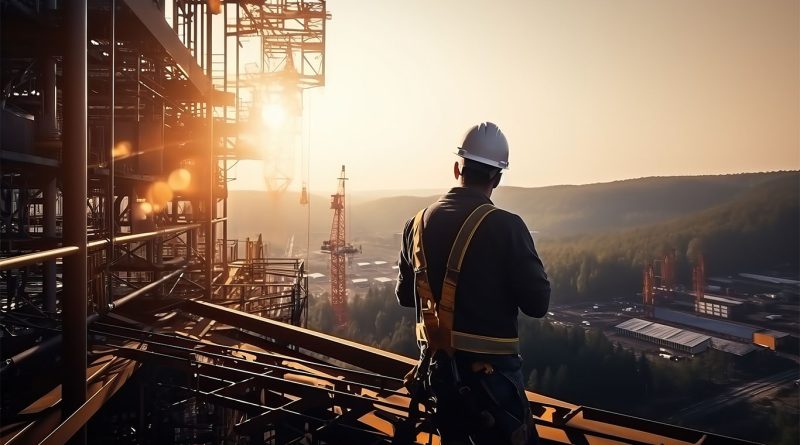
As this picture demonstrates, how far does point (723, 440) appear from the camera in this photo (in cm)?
376

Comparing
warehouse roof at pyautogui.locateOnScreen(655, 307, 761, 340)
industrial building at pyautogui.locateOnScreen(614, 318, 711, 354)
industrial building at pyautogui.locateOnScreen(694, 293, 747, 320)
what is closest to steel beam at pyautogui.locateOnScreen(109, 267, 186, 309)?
industrial building at pyautogui.locateOnScreen(614, 318, 711, 354)

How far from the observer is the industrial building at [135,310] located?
4203 mm

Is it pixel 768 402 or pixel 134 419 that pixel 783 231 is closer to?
pixel 768 402

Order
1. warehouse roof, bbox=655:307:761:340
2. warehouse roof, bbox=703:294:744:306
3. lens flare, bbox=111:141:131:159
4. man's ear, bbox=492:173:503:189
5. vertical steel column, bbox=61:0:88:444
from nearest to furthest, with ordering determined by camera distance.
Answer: man's ear, bbox=492:173:503:189
vertical steel column, bbox=61:0:88:444
lens flare, bbox=111:141:131:159
warehouse roof, bbox=655:307:761:340
warehouse roof, bbox=703:294:744:306

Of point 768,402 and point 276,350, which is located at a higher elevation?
point 276,350

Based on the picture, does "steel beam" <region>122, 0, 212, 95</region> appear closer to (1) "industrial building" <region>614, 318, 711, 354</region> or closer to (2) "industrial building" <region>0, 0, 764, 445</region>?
(2) "industrial building" <region>0, 0, 764, 445</region>

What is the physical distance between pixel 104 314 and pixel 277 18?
21911 mm

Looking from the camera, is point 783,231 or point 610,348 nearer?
point 610,348

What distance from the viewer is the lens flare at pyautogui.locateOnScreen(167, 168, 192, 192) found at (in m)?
13.5

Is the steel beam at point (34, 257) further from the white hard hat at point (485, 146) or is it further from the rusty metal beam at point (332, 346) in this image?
the white hard hat at point (485, 146)

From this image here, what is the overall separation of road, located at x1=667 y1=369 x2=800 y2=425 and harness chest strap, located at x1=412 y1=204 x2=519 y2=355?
7561 centimetres

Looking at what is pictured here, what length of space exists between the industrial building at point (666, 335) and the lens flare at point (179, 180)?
303 feet

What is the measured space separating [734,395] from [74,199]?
90.8 meters

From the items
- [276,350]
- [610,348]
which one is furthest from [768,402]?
[276,350]
